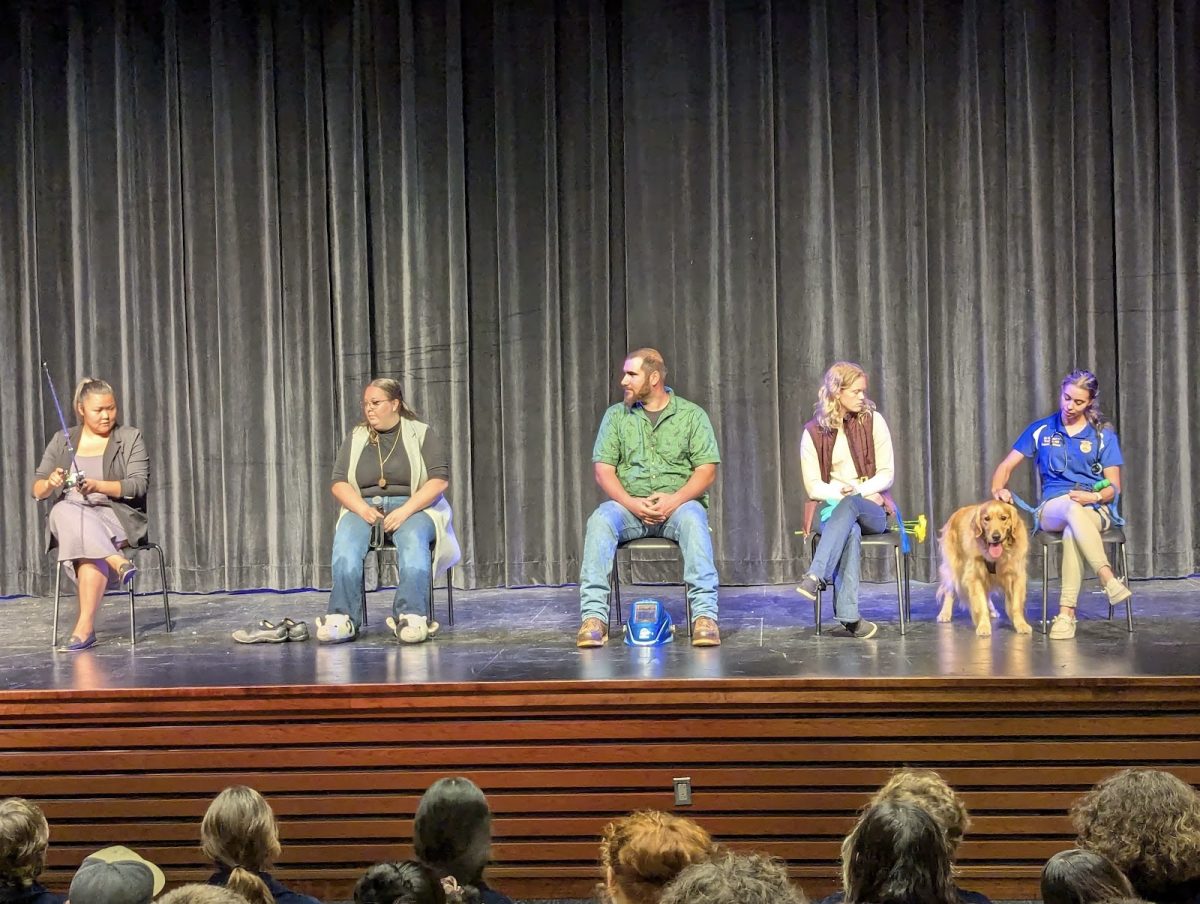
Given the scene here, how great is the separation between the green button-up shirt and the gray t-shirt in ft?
2.06

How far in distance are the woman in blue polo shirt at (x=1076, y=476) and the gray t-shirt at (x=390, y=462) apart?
2098 millimetres

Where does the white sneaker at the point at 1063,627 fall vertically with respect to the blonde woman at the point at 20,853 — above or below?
above

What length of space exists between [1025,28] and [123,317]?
4.33 m

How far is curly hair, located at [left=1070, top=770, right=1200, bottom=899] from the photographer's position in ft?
7.52

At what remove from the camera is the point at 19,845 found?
8.37 ft

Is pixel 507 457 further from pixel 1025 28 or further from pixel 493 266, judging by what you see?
pixel 1025 28

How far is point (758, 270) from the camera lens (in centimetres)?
628

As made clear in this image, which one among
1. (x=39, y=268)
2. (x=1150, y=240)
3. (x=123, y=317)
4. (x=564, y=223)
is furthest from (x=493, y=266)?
(x=1150, y=240)

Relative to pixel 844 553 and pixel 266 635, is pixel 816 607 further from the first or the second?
pixel 266 635

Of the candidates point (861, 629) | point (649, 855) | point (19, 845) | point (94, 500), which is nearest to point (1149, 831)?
point (649, 855)

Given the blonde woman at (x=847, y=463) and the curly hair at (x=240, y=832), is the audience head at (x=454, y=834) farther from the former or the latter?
the blonde woman at (x=847, y=463)

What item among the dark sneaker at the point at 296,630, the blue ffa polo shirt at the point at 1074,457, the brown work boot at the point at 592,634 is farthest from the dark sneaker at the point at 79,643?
the blue ffa polo shirt at the point at 1074,457

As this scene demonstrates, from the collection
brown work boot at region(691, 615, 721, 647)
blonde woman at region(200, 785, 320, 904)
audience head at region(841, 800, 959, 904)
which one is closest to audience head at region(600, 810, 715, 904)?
audience head at region(841, 800, 959, 904)

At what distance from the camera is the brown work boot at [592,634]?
4660 millimetres
